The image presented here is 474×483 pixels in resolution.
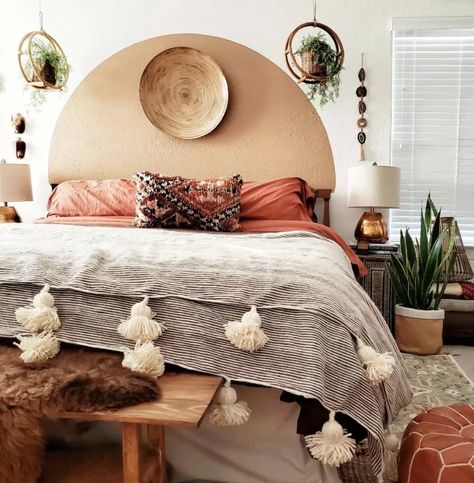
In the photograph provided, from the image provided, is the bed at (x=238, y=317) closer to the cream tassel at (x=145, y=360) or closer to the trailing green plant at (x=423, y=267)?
the cream tassel at (x=145, y=360)

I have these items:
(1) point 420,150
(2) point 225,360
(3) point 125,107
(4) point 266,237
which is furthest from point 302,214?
(2) point 225,360

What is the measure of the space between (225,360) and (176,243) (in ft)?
2.42

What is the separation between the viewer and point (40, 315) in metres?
1.21

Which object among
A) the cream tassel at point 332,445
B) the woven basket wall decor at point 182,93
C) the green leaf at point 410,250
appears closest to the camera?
the cream tassel at point 332,445

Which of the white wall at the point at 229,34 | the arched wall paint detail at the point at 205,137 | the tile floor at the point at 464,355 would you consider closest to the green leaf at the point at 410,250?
the tile floor at the point at 464,355

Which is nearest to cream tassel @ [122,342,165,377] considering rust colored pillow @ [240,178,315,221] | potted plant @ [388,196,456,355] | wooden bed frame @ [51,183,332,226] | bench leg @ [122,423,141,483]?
bench leg @ [122,423,141,483]

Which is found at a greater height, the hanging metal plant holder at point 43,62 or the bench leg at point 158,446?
the hanging metal plant holder at point 43,62

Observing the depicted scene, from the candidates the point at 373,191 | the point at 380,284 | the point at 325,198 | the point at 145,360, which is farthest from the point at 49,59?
the point at 145,360

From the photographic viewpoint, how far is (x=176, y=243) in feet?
6.00

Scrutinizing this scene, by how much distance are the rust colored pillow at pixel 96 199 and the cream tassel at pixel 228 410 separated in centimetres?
206

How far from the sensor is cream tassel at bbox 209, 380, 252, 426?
1.16m

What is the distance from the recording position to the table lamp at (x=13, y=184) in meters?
3.30

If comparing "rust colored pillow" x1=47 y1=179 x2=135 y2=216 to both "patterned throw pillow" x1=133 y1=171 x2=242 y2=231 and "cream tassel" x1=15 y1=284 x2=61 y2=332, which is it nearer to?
"patterned throw pillow" x1=133 y1=171 x2=242 y2=231

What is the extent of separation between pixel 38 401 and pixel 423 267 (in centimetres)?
228
